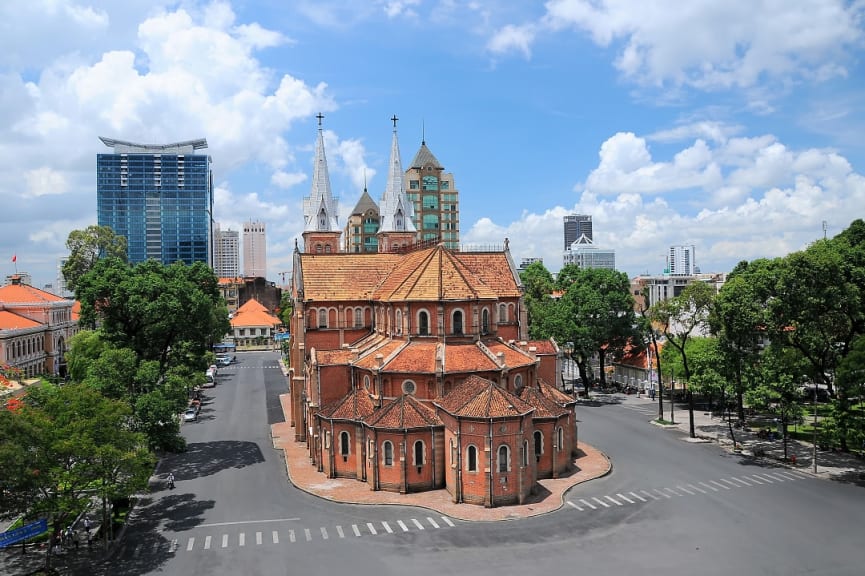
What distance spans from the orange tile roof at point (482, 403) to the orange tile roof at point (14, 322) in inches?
2375

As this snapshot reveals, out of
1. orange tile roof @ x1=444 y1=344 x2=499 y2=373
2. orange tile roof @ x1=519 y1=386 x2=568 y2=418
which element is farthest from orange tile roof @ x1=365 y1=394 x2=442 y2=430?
orange tile roof @ x1=519 y1=386 x2=568 y2=418

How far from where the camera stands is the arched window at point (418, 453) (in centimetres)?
3906

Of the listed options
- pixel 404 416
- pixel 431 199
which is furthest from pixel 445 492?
pixel 431 199

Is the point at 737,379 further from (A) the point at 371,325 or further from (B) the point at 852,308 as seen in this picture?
(A) the point at 371,325

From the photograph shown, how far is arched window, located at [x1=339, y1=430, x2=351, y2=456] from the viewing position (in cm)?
4212

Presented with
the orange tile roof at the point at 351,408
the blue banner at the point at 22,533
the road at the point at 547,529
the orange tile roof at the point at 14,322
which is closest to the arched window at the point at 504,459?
the road at the point at 547,529

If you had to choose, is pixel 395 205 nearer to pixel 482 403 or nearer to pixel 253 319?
pixel 482 403

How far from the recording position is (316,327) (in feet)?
173

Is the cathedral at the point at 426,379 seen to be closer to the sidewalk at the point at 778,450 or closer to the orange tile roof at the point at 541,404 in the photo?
the orange tile roof at the point at 541,404

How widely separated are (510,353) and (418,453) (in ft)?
37.4

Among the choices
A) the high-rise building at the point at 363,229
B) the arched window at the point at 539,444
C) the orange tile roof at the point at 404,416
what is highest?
the high-rise building at the point at 363,229

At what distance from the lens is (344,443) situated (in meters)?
42.2

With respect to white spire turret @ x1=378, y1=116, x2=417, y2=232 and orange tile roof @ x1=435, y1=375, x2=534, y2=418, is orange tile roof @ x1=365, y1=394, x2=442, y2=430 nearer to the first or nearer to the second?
orange tile roof @ x1=435, y1=375, x2=534, y2=418

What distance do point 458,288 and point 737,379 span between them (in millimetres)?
22373
